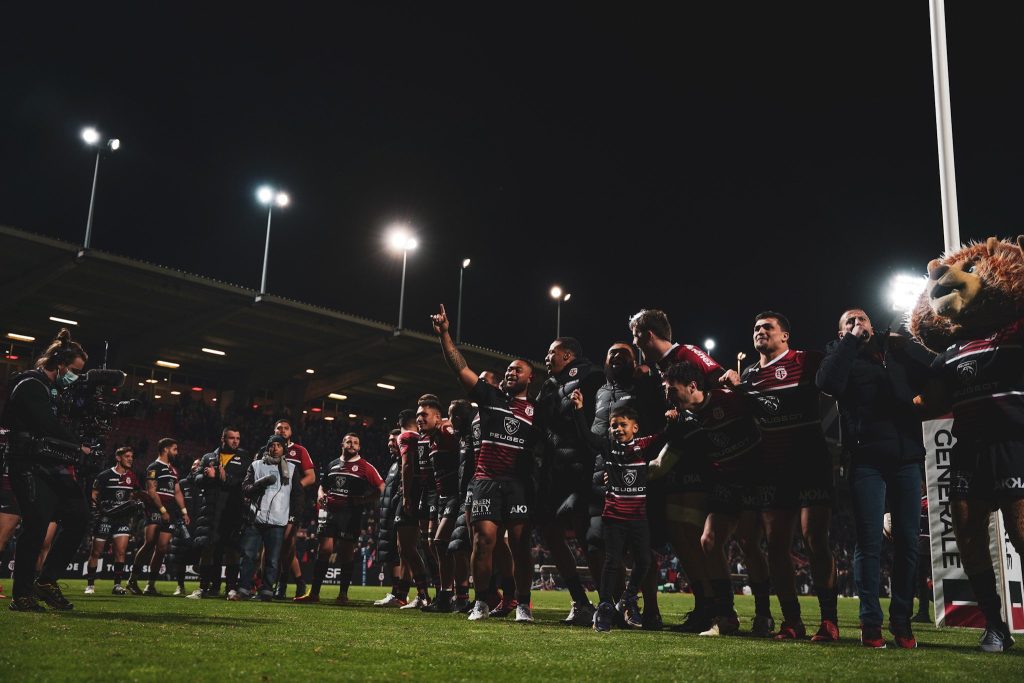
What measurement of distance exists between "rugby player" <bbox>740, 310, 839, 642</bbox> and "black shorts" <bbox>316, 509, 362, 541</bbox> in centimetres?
642

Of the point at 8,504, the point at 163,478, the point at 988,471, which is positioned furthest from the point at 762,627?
the point at 163,478

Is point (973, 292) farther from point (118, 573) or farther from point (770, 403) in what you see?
point (118, 573)

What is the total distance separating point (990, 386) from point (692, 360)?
213 centimetres

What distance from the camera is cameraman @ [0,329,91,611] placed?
20.2 ft

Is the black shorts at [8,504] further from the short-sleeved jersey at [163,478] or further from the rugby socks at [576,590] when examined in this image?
the rugby socks at [576,590]

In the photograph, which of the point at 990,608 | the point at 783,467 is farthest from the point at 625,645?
the point at 990,608

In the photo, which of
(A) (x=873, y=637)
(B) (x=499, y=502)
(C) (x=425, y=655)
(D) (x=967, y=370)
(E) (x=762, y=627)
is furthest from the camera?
(B) (x=499, y=502)

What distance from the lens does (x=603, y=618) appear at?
19.9 feet

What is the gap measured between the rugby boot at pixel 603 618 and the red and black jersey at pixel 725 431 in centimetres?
130

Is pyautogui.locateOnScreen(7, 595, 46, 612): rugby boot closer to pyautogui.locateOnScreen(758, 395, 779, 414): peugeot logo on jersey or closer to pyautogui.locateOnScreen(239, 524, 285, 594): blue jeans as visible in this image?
pyautogui.locateOnScreen(239, 524, 285, 594): blue jeans

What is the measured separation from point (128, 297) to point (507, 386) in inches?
851

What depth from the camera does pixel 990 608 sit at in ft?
16.1

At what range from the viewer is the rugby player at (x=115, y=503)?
1304 cm

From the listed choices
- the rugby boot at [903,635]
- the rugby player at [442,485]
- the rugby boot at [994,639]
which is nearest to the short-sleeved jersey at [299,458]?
the rugby player at [442,485]
